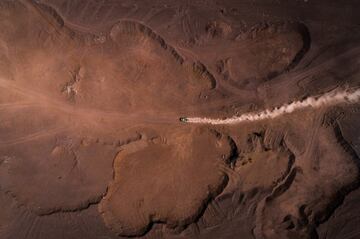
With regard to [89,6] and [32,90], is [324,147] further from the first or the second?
[32,90]

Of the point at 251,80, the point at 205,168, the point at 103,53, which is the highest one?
the point at 103,53

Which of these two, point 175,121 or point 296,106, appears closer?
point 296,106

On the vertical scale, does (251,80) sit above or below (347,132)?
above

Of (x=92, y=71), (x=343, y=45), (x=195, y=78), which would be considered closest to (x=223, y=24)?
(x=195, y=78)

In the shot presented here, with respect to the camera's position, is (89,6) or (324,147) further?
(89,6)
